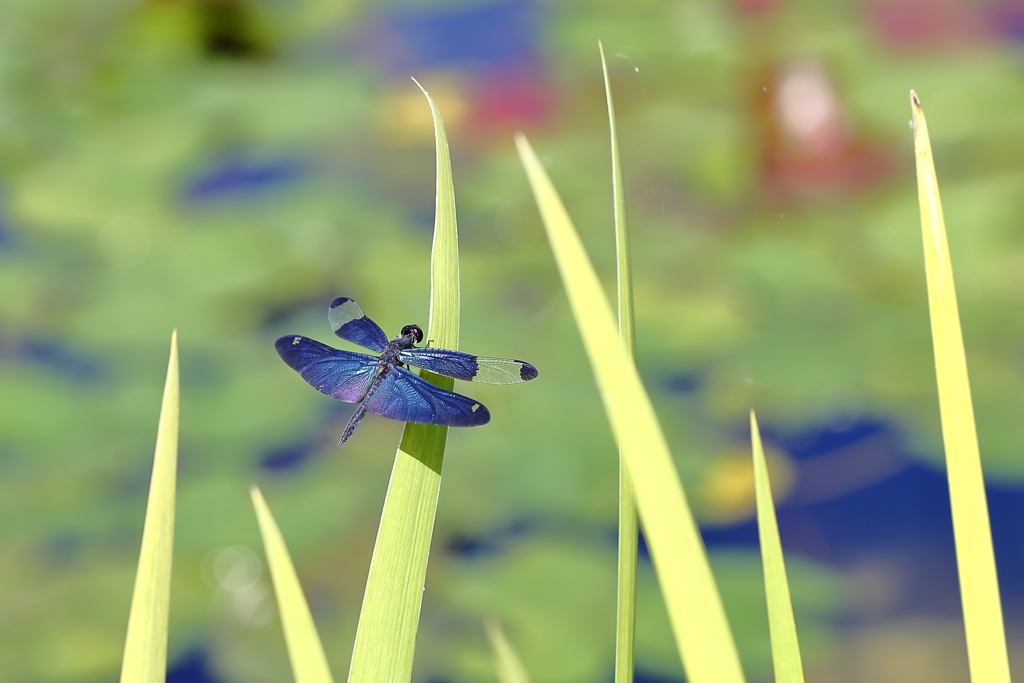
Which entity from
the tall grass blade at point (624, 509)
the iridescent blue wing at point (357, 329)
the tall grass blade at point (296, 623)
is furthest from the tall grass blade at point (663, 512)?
the iridescent blue wing at point (357, 329)

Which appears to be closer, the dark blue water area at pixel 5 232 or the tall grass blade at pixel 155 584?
the tall grass blade at pixel 155 584

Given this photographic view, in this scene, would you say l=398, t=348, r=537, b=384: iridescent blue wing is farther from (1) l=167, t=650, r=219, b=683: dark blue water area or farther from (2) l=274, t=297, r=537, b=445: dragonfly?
(1) l=167, t=650, r=219, b=683: dark blue water area

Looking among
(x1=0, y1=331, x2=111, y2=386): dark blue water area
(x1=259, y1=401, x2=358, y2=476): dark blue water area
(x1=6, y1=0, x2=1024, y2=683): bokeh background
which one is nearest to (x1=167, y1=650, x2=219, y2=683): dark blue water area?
(x1=6, y1=0, x2=1024, y2=683): bokeh background

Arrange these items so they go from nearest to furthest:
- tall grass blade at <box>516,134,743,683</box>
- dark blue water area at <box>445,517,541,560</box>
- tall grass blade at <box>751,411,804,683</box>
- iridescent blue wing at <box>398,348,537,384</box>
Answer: tall grass blade at <box>516,134,743,683</box> → tall grass blade at <box>751,411,804,683</box> → iridescent blue wing at <box>398,348,537,384</box> → dark blue water area at <box>445,517,541,560</box>

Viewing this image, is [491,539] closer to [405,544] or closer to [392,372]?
[392,372]

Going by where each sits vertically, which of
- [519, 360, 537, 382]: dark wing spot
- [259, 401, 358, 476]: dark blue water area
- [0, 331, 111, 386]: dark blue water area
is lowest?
[519, 360, 537, 382]: dark wing spot

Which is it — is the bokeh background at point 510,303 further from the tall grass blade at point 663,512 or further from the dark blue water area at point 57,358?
the tall grass blade at point 663,512

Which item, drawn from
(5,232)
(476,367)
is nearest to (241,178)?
(5,232)

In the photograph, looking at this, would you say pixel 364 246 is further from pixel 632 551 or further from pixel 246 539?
pixel 632 551

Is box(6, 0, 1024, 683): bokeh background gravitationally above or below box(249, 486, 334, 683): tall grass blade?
above
